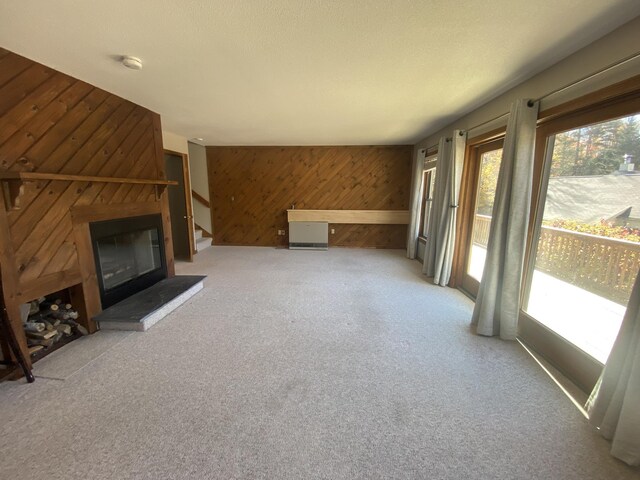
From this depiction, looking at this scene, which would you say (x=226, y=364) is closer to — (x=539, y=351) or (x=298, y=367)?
(x=298, y=367)

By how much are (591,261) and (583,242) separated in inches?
7.5

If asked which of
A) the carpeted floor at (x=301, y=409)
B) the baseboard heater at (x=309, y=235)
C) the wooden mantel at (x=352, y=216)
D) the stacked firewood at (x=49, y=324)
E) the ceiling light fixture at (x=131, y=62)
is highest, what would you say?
the ceiling light fixture at (x=131, y=62)

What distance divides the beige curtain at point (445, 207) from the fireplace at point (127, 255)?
383 cm

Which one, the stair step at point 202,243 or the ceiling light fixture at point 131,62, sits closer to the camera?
the ceiling light fixture at point 131,62

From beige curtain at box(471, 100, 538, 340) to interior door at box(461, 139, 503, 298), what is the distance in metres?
0.85

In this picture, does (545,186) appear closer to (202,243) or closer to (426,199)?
(426,199)

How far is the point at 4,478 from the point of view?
1.20 metres

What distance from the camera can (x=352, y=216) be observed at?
19.2 feet

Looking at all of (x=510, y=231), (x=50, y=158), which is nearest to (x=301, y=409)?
(x=510, y=231)

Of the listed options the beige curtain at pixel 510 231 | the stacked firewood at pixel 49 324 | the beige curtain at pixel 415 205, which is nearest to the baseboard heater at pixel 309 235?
the beige curtain at pixel 415 205

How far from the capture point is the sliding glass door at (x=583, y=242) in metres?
1.71

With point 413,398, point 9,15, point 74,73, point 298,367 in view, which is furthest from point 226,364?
point 74,73

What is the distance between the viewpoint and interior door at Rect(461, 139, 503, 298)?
312 centimetres

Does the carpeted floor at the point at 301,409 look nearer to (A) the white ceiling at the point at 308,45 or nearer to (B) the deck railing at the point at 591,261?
(B) the deck railing at the point at 591,261
